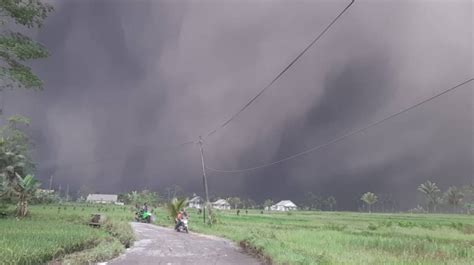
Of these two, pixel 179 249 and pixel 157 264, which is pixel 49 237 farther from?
pixel 157 264

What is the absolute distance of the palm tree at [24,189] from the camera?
38594mm

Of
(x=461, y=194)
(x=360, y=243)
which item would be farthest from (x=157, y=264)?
(x=461, y=194)

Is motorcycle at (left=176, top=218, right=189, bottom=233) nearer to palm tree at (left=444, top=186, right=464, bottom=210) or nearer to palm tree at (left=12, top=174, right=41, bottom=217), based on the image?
palm tree at (left=12, top=174, right=41, bottom=217)

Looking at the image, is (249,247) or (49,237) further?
(249,247)

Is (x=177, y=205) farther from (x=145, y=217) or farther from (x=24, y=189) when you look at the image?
(x=24, y=189)

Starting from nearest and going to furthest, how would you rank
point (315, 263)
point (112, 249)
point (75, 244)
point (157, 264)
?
point (315, 263) → point (157, 264) → point (112, 249) → point (75, 244)

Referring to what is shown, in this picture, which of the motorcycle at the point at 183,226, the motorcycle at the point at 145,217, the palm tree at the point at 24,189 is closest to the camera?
the motorcycle at the point at 183,226

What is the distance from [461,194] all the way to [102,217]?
518 ft

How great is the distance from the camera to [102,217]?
32719 millimetres

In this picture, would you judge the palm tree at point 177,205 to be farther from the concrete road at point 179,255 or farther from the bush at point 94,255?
the bush at point 94,255

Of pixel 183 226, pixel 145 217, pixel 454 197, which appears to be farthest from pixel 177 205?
pixel 454 197

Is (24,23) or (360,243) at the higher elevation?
(24,23)

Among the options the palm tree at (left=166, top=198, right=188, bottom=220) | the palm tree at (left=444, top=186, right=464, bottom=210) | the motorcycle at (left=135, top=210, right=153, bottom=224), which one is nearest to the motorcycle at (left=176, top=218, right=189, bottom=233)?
the palm tree at (left=166, top=198, right=188, bottom=220)

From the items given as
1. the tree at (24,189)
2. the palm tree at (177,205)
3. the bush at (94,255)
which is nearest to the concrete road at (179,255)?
the bush at (94,255)
